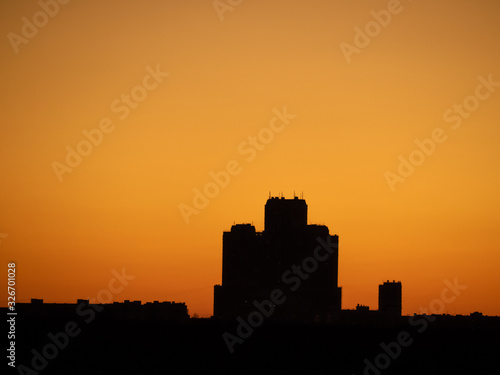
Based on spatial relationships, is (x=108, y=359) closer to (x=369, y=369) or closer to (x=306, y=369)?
(x=306, y=369)

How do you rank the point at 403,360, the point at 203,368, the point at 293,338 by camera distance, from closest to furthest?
the point at 203,368 < the point at 403,360 < the point at 293,338

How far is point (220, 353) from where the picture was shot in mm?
141625

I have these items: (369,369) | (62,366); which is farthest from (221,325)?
(62,366)

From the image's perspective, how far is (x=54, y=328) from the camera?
167m

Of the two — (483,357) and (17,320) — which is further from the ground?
(17,320)

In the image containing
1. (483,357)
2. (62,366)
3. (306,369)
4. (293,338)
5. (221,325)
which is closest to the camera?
(62,366)

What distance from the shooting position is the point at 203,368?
120375 mm

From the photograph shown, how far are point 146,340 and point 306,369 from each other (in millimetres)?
30284

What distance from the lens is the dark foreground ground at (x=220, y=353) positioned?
11850 centimetres

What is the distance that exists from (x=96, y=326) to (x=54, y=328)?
7393 millimetres

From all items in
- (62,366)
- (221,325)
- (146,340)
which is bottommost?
(62,366)

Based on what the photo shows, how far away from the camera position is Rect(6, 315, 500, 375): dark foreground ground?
11850cm

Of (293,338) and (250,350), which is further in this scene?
(293,338)

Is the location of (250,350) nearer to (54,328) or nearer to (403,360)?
(403,360)
